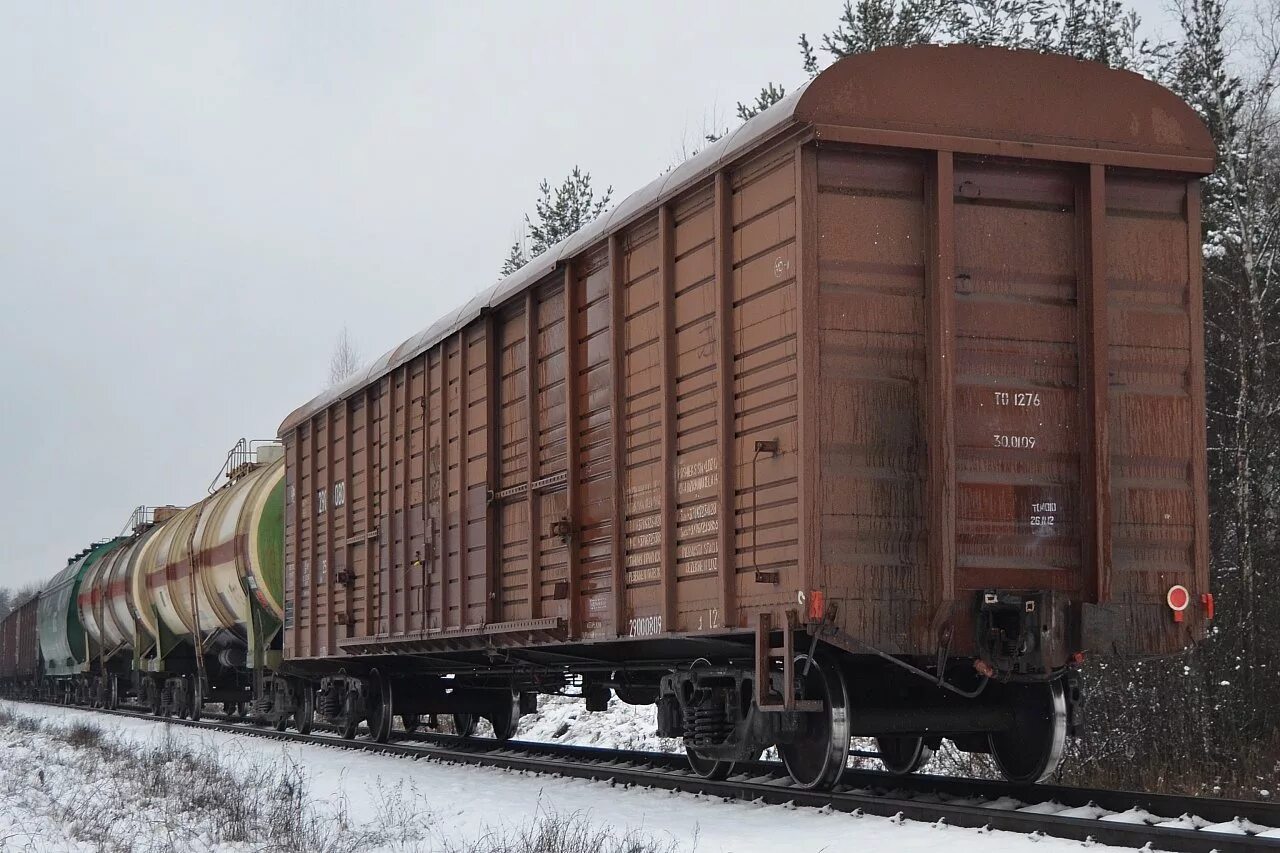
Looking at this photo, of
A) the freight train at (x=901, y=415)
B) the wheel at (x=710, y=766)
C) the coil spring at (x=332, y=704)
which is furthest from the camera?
the coil spring at (x=332, y=704)

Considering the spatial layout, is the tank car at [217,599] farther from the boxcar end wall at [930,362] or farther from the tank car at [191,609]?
the boxcar end wall at [930,362]

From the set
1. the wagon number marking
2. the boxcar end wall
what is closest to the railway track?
the boxcar end wall

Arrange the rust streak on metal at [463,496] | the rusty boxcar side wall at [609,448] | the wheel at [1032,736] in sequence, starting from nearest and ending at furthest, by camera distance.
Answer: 1. the rusty boxcar side wall at [609,448]
2. the wheel at [1032,736]
3. the rust streak on metal at [463,496]

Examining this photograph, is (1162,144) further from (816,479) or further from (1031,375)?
(816,479)

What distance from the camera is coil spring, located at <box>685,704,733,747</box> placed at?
9.75 meters

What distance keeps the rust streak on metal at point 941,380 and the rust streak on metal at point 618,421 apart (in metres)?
2.62

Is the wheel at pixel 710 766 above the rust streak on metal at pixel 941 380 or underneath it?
underneath

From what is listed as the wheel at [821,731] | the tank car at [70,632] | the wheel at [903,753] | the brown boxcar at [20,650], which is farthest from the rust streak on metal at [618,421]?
the brown boxcar at [20,650]

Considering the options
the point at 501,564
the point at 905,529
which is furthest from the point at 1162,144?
the point at 501,564

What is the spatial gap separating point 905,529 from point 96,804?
6.68 m

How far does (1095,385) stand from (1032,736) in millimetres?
2511

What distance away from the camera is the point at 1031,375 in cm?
866

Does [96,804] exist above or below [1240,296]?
below

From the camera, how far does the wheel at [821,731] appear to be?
8.78m
